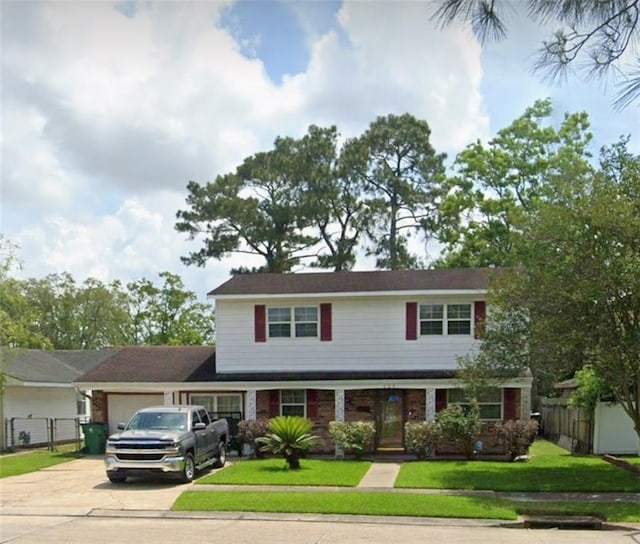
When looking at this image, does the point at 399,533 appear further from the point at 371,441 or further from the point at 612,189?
the point at 371,441

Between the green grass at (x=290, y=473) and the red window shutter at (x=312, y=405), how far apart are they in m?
2.86

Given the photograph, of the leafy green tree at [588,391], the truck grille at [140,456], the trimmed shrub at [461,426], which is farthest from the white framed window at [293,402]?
the leafy green tree at [588,391]

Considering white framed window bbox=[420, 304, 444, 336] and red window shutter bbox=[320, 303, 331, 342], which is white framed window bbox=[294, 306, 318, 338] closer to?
red window shutter bbox=[320, 303, 331, 342]

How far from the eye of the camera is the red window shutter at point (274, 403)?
22.5 meters

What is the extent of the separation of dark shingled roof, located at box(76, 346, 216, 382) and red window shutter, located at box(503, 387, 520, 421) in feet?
32.2

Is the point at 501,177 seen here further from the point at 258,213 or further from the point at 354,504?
the point at 354,504

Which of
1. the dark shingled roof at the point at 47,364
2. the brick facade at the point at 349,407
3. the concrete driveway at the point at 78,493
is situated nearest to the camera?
the concrete driveway at the point at 78,493

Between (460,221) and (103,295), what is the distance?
30.2 m

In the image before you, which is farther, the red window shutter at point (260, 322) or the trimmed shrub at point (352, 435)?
the red window shutter at point (260, 322)

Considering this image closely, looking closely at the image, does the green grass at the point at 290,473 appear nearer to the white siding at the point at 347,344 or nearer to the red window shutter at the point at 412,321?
the white siding at the point at 347,344

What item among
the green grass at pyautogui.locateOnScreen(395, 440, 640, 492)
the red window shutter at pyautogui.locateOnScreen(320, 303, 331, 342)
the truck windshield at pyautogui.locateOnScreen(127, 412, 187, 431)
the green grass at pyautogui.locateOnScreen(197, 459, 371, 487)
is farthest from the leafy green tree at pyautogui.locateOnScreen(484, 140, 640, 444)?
the truck windshield at pyautogui.locateOnScreen(127, 412, 187, 431)

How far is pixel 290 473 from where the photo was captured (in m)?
16.7

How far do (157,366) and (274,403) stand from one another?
483 cm

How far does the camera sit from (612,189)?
14.8 m
